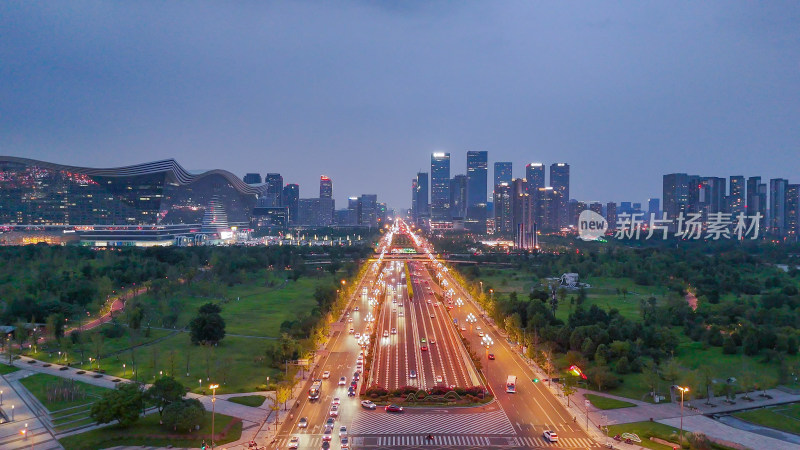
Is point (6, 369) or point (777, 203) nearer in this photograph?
point (6, 369)

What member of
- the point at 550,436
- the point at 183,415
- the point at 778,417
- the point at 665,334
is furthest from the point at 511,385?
the point at 183,415

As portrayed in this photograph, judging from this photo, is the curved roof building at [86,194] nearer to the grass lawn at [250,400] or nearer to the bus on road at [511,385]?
the grass lawn at [250,400]

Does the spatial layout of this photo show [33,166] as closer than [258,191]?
Yes

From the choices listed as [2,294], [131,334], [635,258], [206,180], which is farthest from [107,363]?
[206,180]

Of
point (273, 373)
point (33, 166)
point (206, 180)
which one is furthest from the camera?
point (206, 180)

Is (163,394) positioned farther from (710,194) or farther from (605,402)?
(710,194)

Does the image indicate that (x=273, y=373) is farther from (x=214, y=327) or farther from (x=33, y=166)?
(x=33, y=166)
